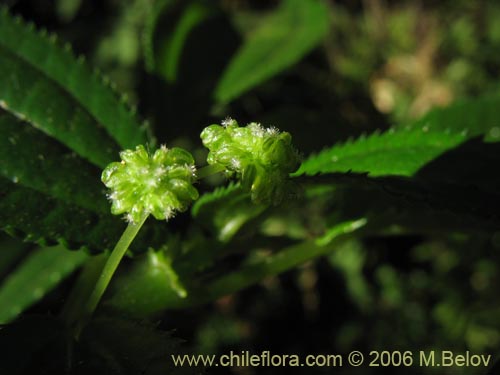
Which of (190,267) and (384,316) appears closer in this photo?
(190,267)

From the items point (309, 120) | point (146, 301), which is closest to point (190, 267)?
point (146, 301)

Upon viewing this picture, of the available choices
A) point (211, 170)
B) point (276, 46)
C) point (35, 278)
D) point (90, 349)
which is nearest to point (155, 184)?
point (211, 170)

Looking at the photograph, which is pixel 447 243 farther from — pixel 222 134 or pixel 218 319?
pixel 222 134

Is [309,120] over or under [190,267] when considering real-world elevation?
over

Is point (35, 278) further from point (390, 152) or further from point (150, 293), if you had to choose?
point (390, 152)

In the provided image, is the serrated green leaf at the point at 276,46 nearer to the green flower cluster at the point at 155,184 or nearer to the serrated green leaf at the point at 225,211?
the serrated green leaf at the point at 225,211

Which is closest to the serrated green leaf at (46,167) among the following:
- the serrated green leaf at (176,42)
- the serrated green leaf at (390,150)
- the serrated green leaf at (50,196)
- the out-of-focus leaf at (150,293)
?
the serrated green leaf at (50,196)

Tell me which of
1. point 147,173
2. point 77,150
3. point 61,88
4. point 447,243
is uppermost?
point 447,243

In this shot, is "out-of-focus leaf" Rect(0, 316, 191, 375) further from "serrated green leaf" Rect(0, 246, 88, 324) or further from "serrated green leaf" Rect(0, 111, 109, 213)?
"serrated green leaf" Rect(0, 246, 88, 324)

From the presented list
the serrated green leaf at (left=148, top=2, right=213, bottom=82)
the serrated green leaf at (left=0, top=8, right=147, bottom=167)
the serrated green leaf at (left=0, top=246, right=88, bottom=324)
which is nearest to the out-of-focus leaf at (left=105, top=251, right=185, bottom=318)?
the serrated green leaf at (left=0, top=8, right=147, bottom=167)
